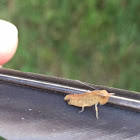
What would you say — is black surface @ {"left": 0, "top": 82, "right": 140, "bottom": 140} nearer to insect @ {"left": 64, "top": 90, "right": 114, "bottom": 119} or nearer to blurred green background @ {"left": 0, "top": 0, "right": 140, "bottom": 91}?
insect @ {"left": 64, "top": 90, "right": 114, "bottom": 119}

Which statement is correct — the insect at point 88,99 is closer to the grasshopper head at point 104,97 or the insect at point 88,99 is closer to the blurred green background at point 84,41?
the grasshopper head at point 104,97

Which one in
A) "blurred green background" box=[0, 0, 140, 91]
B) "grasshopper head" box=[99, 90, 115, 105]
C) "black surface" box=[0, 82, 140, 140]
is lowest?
"black surface" box=[0, 82, 140, 140]

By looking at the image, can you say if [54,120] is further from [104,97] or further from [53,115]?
[104,97]

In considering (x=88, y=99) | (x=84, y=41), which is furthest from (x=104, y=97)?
(x=84, y=41)

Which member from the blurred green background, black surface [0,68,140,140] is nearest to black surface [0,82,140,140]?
black surface [0,68,140,140]

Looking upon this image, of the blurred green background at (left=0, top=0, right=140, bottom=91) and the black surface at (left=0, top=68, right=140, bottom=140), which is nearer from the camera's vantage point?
the black surface at (left=0, top=68, right=140, bottom=140)

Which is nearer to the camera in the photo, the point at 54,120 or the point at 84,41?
the point at 54,120
